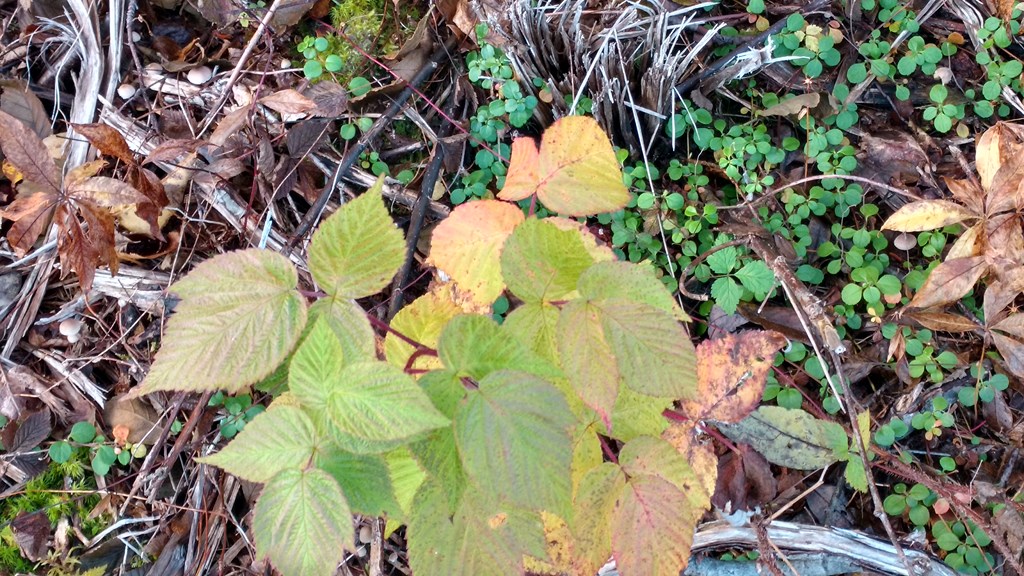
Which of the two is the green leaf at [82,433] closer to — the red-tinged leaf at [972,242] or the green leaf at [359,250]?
the green leaf at [359,250]

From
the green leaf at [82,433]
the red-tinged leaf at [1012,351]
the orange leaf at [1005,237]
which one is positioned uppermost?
the orange leaf at [1005,237]

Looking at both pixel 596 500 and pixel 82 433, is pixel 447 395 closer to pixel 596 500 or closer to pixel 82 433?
pixel 596 500

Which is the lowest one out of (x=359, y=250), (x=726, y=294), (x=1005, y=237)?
(x=726, y=294)

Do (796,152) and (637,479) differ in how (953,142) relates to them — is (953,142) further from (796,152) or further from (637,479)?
(637,479)

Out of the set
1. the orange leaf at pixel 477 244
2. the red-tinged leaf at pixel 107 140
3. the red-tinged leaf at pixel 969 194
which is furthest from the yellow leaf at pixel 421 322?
the red-tinged leaf at pixel 969 194

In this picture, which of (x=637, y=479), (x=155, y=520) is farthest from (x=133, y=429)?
(x=637, y=479)

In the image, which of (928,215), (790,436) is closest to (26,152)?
(790,436)

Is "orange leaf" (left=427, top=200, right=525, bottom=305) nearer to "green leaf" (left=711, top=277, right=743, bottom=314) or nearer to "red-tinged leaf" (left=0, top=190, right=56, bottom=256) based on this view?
"green leaf" (left=711, top=277, right=743, bottom=314)

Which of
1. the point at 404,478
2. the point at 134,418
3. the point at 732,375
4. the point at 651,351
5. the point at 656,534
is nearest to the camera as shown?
the point at 651,351
